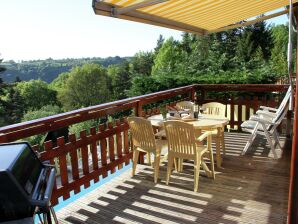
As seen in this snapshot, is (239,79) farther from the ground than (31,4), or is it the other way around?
(31,4)

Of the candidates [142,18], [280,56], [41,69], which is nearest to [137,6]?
[142,18]

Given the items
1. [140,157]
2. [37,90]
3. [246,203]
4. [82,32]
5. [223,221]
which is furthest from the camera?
[82,32]

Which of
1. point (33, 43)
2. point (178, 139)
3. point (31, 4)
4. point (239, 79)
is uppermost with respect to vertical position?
point (31, 4)

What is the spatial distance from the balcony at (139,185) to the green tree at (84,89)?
1958 inches

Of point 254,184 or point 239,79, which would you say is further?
point 239,79

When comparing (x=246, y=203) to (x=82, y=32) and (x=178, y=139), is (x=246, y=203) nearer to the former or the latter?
(x=178, y=139)

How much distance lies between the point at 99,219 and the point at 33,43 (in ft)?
283

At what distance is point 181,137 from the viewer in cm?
384

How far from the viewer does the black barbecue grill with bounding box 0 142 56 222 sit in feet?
4.83

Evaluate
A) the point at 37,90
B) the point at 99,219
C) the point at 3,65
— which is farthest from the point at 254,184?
the point at 37,90

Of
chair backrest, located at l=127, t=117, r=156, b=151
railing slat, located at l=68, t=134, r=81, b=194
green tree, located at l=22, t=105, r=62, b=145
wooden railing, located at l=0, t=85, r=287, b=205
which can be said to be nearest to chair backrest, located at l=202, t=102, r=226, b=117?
wooden railing, located at l=0, t=85, r=287, b=205

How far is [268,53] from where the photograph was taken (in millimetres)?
28328

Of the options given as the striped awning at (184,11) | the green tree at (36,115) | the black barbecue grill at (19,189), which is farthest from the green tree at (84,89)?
the black barbecue grill at (19,189)

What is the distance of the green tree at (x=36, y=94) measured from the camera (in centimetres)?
6194
